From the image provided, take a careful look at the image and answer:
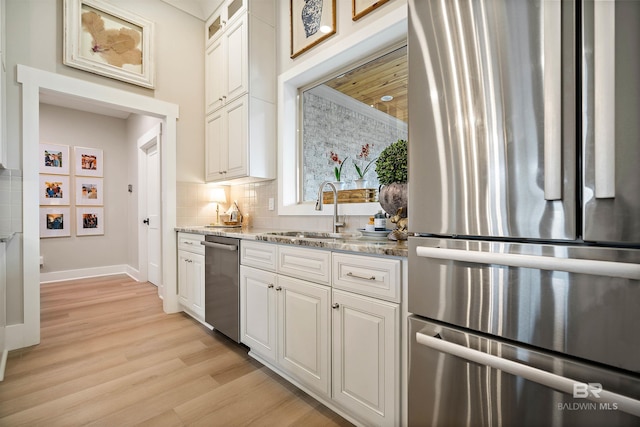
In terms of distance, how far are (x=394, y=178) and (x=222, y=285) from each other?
5.05 feet

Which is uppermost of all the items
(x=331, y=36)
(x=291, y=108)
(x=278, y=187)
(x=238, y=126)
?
(x=331, y=36)

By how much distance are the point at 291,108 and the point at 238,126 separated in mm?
533

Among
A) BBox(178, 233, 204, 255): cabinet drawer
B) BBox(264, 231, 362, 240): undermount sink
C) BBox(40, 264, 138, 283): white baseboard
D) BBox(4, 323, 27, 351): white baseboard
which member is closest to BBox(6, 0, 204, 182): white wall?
BBox(178, 233, 204, 255): cabinet drawer

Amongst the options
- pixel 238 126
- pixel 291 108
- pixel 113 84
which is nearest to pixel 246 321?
pixel 238 126

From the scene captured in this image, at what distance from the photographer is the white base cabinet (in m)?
1.23

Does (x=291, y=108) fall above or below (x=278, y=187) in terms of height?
above

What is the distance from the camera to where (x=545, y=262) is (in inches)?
30.9

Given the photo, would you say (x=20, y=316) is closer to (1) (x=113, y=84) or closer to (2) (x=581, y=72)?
(1) (x=113, y=84)

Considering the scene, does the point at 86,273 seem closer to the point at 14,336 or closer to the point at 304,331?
the point at 14,336

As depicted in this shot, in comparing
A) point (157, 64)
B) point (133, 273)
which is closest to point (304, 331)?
point (157, 64)

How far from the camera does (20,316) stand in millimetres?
2309

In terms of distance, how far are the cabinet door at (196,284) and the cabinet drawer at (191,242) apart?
62 mm

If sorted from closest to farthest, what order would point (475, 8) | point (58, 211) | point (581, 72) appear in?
1. point (581, 72)
2. point (475, 8)
3. point (58, 211)

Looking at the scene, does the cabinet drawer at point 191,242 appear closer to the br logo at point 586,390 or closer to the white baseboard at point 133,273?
the white baseboard at point 133,273
